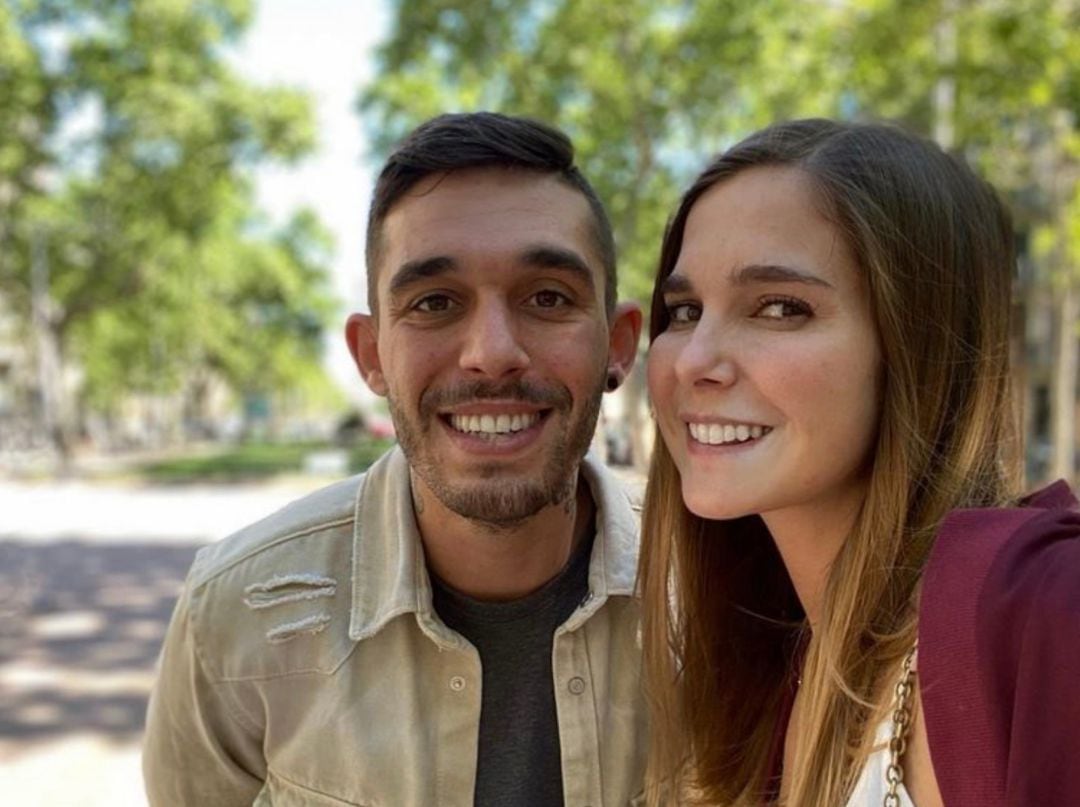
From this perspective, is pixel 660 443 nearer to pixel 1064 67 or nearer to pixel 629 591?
pixel 629 591

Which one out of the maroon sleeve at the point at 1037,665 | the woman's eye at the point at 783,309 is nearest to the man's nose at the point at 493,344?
the woman's eye at the point at 783,309

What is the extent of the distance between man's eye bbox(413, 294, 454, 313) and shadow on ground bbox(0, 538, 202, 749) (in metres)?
4.78

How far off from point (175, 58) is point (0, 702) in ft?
50.2

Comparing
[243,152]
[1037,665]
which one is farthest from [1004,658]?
[243,152]

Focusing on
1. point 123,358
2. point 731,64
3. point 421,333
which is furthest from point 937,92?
point 123,358

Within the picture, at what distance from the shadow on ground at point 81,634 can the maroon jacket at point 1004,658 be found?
18.4 feet

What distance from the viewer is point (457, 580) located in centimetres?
232

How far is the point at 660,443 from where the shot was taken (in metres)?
2.15

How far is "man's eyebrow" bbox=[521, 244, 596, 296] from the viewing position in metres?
2.16

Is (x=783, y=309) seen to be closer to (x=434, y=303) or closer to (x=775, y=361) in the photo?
(x=775, y=361)

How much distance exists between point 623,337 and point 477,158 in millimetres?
526

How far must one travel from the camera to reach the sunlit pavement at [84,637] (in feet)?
18.1

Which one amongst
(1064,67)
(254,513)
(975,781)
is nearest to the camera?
(975,781)

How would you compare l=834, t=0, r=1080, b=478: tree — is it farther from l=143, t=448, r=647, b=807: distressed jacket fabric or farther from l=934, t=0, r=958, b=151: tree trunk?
l=143, t=448, r=647, b=807: distressed jacket fabric
